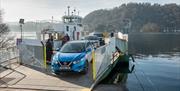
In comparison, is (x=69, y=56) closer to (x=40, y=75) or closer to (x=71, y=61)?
(x=71, y=61)

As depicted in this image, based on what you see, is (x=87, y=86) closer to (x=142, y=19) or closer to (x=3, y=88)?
(x=3, y=88)

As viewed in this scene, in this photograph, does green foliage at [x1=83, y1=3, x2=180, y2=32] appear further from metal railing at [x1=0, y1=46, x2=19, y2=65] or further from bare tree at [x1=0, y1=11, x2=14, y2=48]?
metal railing at [x1=0, y1=46, x2=19, y2=65]

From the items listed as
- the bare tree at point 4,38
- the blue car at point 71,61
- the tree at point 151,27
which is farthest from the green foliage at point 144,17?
the blue car at point 71,61

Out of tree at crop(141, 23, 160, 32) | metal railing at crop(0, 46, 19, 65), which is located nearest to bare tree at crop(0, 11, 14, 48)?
metal railing at crop(0, 46, 19, 65)

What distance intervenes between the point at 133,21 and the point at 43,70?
142 metres

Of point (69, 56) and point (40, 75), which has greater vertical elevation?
point (69, 56)

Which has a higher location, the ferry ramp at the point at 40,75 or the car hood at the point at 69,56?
the car hood at the point at 69,56

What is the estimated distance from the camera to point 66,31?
99.4ft

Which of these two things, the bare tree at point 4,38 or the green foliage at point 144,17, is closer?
the bare tree at point 4,38

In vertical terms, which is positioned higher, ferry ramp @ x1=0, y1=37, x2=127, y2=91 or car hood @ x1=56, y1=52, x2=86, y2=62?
car hood @ x1=56, y1=52, x2=86, y2=62

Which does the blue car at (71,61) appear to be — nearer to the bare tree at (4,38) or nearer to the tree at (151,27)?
the bare tree at (4,38)

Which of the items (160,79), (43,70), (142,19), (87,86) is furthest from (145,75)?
(142,19)

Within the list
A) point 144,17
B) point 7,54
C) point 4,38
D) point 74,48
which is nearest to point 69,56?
point 74,48

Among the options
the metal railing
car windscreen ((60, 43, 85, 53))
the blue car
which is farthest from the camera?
the metal railing
